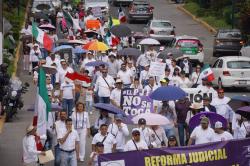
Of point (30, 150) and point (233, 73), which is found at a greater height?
point (30, 150)

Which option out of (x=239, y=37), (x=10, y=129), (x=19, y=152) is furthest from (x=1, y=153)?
(x=239, y=37)

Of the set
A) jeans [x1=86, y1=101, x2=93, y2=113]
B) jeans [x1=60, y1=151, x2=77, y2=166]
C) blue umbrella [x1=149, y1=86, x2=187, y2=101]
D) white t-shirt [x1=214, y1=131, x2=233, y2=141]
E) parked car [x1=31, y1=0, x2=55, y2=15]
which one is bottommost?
jeans [x1=86, y1=101, x2=93, y2=113]

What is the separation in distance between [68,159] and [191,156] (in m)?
2.88

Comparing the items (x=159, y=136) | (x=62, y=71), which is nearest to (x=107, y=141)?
(x=159, y=136)

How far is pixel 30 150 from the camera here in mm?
16906

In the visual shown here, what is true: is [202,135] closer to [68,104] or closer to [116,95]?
[116,95]

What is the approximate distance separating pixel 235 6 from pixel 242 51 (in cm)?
1502

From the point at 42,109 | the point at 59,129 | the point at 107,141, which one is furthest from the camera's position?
the point at 59,129

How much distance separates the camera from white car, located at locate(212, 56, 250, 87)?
104 feet

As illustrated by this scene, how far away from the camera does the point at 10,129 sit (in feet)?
79.7

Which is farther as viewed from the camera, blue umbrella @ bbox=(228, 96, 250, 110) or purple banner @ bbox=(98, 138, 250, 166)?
blue umbrella @ bbox=(228, 96, 250, 110)

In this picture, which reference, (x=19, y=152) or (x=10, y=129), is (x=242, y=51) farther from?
(x=19, y=152)

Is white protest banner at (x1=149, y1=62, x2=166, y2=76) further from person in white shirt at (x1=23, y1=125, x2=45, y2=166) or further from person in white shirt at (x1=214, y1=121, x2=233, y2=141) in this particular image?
person in white shirt at (x1=23, y1=125, x2=45, y2=166)

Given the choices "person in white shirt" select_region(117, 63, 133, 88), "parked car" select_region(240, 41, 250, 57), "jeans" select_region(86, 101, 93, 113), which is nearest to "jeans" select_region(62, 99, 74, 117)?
"jeans" select_region(86, 101, 93, 113)
